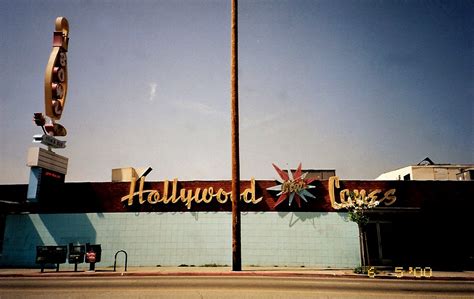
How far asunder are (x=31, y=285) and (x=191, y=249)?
9538mm

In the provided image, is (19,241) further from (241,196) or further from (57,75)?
(241,196)

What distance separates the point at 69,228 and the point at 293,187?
14297mm

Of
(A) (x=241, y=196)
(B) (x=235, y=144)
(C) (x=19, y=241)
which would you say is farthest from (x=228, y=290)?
(C) (x=19, y=241)

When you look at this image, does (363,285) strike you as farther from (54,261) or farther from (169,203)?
(54,261)

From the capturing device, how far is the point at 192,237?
20859 millimetres

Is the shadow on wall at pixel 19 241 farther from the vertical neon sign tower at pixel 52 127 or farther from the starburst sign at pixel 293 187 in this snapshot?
the starburst sign at pixel 293 187

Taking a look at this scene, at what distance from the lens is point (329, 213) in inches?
829

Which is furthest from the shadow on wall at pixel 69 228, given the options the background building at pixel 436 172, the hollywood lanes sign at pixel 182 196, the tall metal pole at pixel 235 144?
the background building at pixel 436 172

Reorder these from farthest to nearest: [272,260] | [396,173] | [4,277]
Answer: [396,173], [272,260], [4,277]

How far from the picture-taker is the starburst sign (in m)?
21.1

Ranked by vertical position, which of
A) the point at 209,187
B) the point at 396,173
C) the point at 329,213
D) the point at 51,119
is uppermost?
the point at 51,119

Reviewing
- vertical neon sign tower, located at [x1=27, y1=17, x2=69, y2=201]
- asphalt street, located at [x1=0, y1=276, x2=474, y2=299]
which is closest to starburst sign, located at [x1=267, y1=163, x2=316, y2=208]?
asphalt street, located at [x1=0, y1=276, x2=474, y2=299]

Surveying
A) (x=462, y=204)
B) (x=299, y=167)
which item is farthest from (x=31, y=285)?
(x=462, y=204)

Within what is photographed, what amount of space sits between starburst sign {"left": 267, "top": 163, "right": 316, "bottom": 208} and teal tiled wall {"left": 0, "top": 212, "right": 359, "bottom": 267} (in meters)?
1.12
